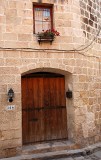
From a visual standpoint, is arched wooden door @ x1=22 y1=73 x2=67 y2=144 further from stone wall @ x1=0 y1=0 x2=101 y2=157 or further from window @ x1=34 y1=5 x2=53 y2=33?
window @ x1=34 y1=5 x2=53 y2=33

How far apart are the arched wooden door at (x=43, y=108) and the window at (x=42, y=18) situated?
4.84ft

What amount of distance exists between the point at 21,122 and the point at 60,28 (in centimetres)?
307

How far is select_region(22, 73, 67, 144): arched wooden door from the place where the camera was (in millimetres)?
6766

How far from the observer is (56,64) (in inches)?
263

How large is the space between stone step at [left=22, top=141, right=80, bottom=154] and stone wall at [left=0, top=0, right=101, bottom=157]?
205 millimetres

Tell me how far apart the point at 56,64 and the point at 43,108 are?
146 centimetres

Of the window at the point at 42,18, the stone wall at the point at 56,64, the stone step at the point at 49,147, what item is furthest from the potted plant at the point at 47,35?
the stone step at the point at 49,147

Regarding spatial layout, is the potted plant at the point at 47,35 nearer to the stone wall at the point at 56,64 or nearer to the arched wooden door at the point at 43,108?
the stone wall at the point at 56,64

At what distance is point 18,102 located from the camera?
20.4ft

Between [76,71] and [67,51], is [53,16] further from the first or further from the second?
[76,71]

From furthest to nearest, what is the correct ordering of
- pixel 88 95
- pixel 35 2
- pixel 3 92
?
pixel 88 95
pixel 35 2
pixel 3 92

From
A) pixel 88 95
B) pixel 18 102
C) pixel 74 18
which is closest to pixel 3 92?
pixel 18 102

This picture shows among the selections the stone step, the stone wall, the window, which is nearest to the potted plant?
the stone wall

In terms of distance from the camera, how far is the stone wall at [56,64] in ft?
20.1
